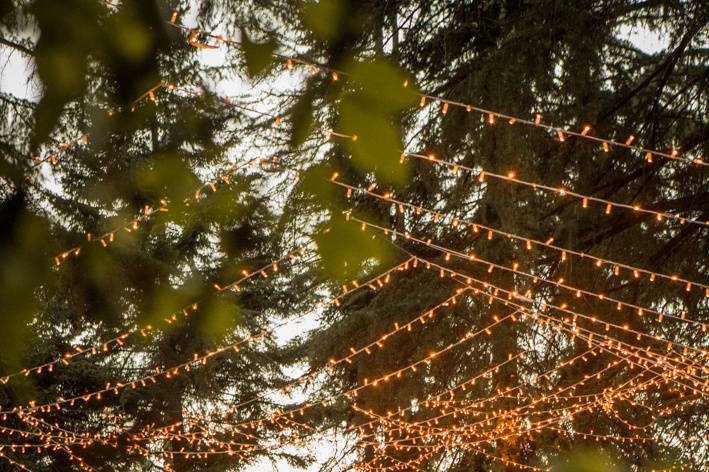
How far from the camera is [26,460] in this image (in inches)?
277

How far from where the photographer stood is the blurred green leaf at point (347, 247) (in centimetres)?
90

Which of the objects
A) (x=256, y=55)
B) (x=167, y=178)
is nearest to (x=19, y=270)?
(x=167, y=178)

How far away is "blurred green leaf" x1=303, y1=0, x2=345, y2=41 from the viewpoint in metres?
0.83

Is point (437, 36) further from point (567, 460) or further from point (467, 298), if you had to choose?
point (567, 460)

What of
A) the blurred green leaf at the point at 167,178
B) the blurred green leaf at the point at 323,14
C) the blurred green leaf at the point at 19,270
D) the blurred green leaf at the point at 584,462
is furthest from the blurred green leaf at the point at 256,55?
the blurred green leaf at the point at 584,462

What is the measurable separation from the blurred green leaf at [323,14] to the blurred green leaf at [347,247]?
24 cm

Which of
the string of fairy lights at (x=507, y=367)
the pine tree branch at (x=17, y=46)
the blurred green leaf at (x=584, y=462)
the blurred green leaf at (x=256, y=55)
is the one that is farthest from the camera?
the blurred green leaf at (x=584, y=462)

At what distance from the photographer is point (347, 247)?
90cm

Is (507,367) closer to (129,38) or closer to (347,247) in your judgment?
(347,247)

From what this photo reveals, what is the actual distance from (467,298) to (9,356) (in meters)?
5.59

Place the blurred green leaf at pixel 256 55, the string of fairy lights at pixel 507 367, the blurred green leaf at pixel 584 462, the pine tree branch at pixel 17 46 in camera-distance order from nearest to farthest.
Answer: the pine tree branch at pixel 17 46
the blurred green leaf at pixel 256 55
the string of fairy lights at pixel 507 367
the blurred green leaf at pixel 584 462

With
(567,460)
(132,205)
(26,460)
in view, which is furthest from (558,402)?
(132,205)

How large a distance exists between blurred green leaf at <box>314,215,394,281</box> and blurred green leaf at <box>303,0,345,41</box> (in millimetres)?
235

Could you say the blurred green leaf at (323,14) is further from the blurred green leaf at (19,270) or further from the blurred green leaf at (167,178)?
the blurred green leaf at (19,270)
